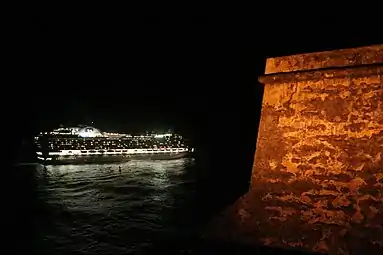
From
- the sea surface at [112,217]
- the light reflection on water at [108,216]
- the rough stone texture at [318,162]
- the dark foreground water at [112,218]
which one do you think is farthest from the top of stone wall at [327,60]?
the light reflection on water at [108,216]

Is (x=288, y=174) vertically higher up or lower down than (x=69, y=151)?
higher up

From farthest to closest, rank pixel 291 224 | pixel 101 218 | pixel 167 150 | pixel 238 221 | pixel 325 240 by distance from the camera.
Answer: pixel 167 150, pixel 101 218, pixel 238 221, pixel 291 224, pixel 325 240

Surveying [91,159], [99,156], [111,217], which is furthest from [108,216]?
[99,156]

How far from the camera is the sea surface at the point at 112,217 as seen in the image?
28.3 ft

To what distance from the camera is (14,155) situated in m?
39.3

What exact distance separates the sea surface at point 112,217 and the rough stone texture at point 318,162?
9.56 ft

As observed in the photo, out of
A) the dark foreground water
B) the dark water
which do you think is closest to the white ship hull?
the dark foreground water

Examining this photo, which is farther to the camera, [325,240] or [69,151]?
[69,151]

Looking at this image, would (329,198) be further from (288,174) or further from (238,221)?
(238,221)

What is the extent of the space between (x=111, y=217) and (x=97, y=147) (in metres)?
34.2

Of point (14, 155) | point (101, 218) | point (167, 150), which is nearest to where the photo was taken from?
point (101, 218)

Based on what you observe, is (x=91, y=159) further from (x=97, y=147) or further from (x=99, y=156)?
(x=97, y=147)

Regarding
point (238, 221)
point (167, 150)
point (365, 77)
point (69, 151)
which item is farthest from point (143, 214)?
point (167, 150)

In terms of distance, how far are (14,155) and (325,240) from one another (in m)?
38.7
